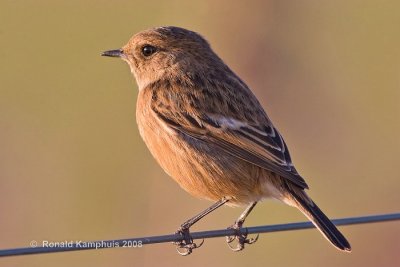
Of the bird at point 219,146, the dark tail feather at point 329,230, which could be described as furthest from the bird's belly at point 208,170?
the dark tail feather at point 329,230

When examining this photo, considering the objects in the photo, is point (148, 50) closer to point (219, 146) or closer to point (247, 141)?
point (219, 146)

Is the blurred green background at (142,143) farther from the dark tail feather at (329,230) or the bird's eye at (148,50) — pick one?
the dark tail feather at (329,230)

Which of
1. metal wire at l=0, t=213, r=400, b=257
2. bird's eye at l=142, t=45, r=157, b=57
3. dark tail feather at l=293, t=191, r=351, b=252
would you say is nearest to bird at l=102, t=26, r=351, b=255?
dark tail feather at l=293, t=191, r=351, b=252

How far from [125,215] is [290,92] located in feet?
13.3

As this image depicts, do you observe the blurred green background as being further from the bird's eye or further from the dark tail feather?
the dark tail feather

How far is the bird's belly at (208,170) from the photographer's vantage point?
7.20m

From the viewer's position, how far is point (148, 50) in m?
8.58

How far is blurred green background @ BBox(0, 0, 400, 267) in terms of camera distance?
1258 centimetres

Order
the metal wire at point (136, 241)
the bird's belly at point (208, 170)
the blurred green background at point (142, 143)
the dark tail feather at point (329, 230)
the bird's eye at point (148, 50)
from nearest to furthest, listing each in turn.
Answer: the metal wire at point (136, 241) < the dark tail feather at point (329, 230) < the bird's belly at point (208, 170) < the bird's eye at point (148, 50) < the blurred green background at point (142, 143)

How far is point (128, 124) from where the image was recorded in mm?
14945

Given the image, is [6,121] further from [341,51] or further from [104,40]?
[341,51]

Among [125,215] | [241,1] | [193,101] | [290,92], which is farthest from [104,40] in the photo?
[193,101]

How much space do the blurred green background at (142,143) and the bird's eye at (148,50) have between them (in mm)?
4104

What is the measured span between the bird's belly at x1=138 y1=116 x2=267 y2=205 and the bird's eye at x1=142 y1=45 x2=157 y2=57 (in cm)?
129
